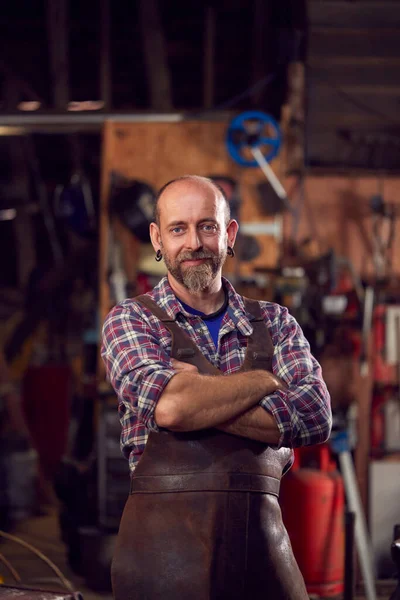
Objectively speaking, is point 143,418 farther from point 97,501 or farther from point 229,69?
point 229,69

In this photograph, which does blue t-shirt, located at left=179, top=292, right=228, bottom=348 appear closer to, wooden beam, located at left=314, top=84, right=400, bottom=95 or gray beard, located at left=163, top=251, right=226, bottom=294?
gray beard, located at left=163, top=251, right=226, bottom=294

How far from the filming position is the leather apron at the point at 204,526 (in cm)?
257

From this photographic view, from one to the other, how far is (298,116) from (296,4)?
821 mm

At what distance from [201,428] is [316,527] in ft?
9.42

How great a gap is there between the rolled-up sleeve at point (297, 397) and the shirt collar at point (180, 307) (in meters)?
0.13

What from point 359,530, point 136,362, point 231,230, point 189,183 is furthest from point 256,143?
point 136,362

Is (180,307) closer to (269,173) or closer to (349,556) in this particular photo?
(349,556)

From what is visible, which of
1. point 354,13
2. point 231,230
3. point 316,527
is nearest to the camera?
point 231,230

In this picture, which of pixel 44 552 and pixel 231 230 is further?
pixel 44 552

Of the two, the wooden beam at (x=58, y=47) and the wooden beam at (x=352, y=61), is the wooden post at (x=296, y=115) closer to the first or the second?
the wooden beam at (x=352, y=61)

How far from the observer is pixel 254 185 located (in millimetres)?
5941

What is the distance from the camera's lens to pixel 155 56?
737cm

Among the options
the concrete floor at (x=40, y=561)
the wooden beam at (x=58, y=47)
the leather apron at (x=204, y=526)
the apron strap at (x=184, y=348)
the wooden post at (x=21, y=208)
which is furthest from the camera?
the wooden post at (x=21, y=208)

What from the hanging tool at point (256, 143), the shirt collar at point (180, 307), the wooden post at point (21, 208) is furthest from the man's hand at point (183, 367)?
the wooden post at point (21, 208)
